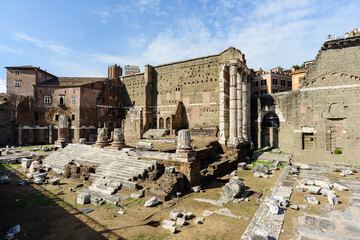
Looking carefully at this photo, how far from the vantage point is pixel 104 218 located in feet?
23.2

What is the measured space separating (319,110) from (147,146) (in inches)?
632

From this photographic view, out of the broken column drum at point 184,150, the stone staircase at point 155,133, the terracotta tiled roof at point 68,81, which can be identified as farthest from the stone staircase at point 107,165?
the terracotta tiled roof at point 68,81

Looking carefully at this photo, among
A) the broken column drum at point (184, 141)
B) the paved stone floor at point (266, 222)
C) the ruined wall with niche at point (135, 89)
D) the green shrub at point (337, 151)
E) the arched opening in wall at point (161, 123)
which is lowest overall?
the paved stone floor at point (266, 222)

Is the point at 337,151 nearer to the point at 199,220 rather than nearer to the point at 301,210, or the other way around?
the point at 301,210

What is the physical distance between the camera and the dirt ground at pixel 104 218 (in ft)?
19.9

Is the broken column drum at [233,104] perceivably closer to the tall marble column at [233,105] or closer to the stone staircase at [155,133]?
the tall marble column at [233,105]

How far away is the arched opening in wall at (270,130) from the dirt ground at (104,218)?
13.5 m

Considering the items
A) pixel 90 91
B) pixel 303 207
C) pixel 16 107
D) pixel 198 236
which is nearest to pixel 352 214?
pixel 303 207

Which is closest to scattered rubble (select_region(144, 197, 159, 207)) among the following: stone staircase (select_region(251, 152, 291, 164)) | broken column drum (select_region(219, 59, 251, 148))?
broken column drum (select_region(219, 59, 251, 148))

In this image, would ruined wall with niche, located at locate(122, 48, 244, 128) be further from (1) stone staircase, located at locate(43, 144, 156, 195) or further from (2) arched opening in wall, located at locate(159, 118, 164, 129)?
(1) stone staircase, located at locate(43, 144, 156, 195)

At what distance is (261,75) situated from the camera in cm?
3384

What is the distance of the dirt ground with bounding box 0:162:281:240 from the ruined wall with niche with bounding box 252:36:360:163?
12.0 meters

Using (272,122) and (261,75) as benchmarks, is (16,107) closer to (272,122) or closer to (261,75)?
(272,122)

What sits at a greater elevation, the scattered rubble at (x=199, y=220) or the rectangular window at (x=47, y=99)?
the rectangular window at (x=47, y=99)
